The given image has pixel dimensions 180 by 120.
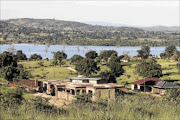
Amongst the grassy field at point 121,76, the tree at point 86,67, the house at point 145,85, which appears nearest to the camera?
the house at point 145,85

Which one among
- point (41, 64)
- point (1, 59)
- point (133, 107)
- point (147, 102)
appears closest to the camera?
point (133, 107)

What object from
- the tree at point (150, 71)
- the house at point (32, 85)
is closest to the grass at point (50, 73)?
the house at point (32, 85)

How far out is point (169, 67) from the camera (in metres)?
74.9

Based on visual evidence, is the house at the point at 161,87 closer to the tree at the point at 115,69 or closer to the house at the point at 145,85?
the house at the point at 145,85

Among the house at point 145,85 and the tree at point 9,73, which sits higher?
the tree at point 9,73

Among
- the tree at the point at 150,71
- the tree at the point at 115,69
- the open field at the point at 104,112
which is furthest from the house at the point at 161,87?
the open field at the point at 104,112

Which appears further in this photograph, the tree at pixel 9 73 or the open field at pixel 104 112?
the tree at pixel 9 73

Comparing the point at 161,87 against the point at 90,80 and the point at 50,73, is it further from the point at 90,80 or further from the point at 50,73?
the point at 50,73

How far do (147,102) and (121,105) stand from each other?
91 cm

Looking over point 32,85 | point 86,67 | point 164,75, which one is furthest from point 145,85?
point 32,85

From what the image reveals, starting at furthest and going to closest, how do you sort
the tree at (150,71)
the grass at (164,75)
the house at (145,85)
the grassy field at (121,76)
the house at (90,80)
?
the grassy field at (121,76) → the grass at (164,75) → the tree at (150,71) → the house at (145,85) → the house at (90,80)

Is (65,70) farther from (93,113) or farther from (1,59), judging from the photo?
(93,113)

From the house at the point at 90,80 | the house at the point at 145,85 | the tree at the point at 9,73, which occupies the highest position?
the tree at the point at 9,73

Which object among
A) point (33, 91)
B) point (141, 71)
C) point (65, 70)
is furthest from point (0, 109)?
point (65, 70)
